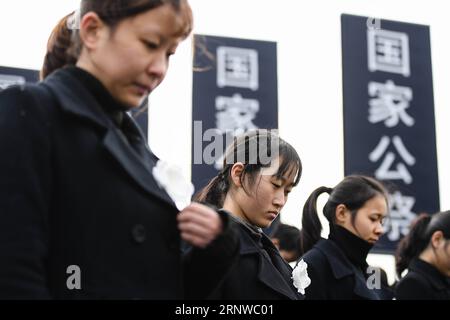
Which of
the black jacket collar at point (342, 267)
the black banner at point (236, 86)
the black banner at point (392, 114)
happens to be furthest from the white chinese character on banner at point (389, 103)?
the black jacket collar at point (342, 267)

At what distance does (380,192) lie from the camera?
386cm

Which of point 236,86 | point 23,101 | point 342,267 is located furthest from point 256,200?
point 236,86

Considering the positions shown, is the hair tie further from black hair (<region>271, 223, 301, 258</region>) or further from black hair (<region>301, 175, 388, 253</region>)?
black hair (<region>271, 223, 301, 258</region>)

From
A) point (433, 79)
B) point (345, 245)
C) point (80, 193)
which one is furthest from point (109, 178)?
point (433, 79)

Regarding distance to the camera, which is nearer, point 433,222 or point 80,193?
point 80,193

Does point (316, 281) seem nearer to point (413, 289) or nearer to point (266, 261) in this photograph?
point (413, 289)

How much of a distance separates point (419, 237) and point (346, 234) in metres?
0.73

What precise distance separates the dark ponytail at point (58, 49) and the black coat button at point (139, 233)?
0.40 m

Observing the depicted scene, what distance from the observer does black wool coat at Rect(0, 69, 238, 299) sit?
136 centimetres

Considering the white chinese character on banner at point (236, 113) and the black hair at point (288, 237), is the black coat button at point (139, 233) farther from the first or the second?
the white chinese character on banner at point (236, 113)

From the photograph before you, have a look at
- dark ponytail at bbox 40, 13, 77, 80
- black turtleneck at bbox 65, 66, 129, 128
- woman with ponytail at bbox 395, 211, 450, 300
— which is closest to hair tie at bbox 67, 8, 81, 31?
dark ponytail at bbox 40, 13, 77, 80

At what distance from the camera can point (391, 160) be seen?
237 inches
